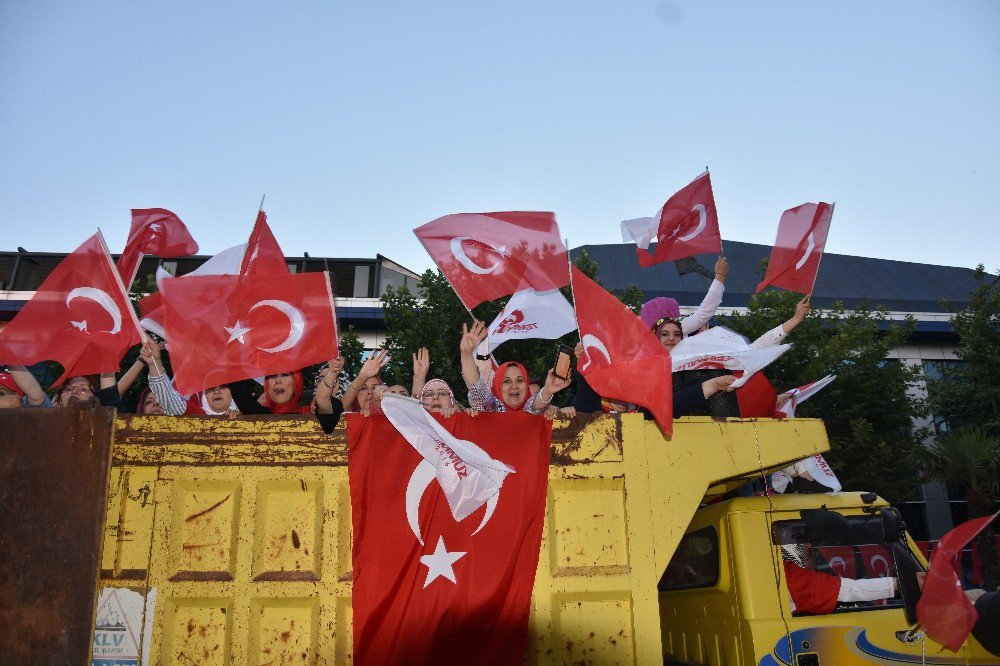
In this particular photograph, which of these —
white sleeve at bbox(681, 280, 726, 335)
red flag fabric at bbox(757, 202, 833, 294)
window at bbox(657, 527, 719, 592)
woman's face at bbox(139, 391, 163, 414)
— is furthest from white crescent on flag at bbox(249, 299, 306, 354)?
red flag fabric at bbox(757, 202, 833, 294)

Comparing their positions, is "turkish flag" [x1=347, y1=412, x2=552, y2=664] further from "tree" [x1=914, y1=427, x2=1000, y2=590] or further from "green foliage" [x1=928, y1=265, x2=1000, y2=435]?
"green foliage" [x1=928, y1=265, x2=1000, y2=435]

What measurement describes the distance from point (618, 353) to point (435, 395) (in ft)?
4.22

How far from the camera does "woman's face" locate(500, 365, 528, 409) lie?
542 cm

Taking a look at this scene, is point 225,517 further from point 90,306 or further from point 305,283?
point 90,306

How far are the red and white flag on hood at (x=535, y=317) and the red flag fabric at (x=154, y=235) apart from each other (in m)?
3.07

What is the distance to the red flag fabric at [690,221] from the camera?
23.7ft

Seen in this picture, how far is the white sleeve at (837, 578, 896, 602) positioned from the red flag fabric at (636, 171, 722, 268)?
3.50 m

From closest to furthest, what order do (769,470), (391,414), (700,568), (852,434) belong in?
(391,414)
(769,470)
(700,568)
(852,434)

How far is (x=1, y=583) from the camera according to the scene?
3641 millimetres

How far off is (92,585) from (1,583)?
41 cm

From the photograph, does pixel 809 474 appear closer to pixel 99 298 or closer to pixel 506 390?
pixel 506 390

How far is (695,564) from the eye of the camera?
16.7 feet

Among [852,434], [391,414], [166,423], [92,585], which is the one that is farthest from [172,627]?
[852,434]

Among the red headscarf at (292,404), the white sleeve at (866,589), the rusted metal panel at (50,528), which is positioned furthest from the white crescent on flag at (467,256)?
the white sleeve at (866,589)
